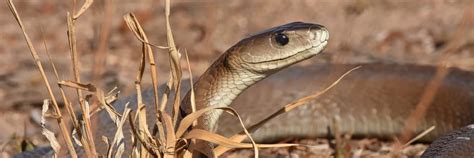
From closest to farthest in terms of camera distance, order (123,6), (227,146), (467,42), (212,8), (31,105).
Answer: (227,146) < (31,105) < (467,42) < (212,8) < (123,6)

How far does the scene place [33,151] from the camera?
4449 millimetres

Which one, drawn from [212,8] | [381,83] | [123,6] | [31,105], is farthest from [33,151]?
[123,6]

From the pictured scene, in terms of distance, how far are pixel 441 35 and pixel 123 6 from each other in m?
2.52

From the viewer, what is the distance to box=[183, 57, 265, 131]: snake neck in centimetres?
328

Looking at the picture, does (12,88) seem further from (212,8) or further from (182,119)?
(182,119)

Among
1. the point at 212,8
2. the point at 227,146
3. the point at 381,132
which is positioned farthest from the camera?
the point at 212,8

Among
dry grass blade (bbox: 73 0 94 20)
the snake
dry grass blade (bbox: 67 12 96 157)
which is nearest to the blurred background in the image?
the snake

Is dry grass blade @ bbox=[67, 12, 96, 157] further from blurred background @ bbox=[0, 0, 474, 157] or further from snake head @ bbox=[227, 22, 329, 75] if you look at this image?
blurred background @ bbox=[0, 0, 474, 157]

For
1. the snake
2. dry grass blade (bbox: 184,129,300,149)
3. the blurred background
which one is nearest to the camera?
dry grass blade (bbox: 184,129,300,149)

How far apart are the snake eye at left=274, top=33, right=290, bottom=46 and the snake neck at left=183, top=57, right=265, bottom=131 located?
0.13 metres

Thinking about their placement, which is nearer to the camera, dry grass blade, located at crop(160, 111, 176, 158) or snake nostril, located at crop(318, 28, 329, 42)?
dry grass blade, located at crop(160, 111, 176, 158)

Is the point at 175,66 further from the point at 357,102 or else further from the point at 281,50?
the point at 357,102

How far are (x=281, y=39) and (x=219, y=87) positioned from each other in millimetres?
247

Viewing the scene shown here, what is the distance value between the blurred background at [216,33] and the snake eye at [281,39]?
2.53m
